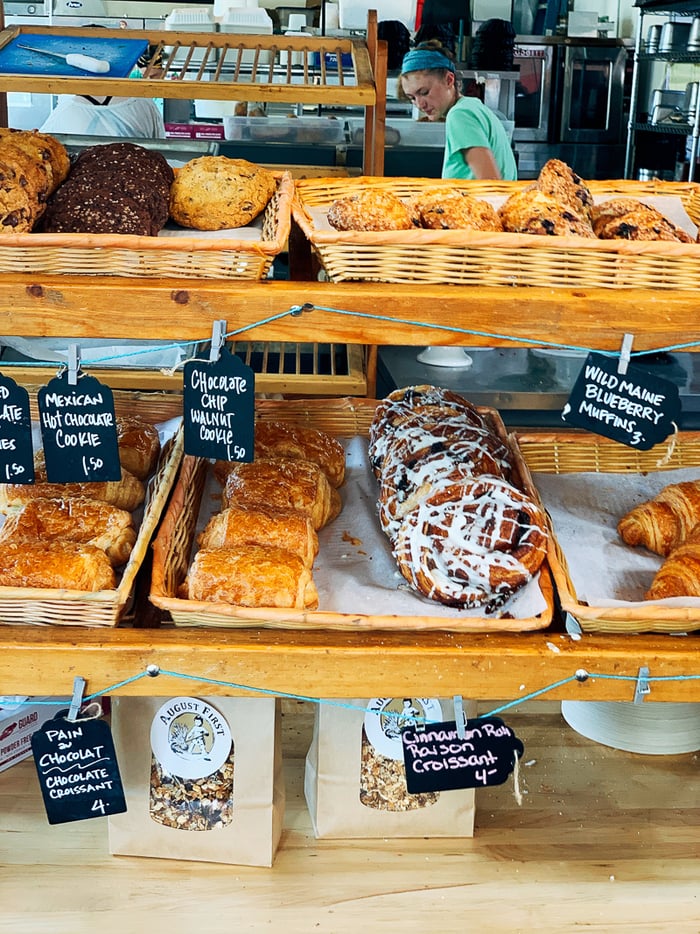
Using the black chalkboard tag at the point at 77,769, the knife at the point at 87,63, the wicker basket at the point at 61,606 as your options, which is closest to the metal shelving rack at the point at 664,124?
the knife at the point at 87,63

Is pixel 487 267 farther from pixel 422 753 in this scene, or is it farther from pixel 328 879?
pixel 328 879

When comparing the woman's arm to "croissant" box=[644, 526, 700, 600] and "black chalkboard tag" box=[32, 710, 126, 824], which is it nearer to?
"croissant" box=[644, 526, 700, 600]

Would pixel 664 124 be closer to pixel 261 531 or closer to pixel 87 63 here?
pixel 87 63

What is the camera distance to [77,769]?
1.40 meters

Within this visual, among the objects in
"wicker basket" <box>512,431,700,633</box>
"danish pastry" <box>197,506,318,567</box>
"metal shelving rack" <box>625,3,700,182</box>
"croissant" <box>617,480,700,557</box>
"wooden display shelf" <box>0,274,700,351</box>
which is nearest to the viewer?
"wooden display shelf" <box>0,274,700,351</box>

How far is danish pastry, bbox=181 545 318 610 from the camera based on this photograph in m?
1.43

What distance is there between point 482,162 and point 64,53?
1901mm

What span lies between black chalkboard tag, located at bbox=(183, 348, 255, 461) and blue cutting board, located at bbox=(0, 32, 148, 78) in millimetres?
768

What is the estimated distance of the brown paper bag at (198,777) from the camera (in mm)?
1577

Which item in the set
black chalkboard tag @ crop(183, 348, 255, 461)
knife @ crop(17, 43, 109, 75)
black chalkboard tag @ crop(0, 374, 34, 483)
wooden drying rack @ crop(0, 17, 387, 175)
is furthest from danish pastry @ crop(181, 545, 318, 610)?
knife @ crop(17, 43, 109, 75)

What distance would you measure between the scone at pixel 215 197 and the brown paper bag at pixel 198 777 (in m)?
0.80

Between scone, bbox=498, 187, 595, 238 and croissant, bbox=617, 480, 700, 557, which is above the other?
scone, bbox=498, 187, 595, 238

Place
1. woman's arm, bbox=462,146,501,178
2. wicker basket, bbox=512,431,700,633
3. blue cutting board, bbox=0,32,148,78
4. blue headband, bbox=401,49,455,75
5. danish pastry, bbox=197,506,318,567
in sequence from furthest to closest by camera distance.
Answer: blue headband, bbox=401,49,455,75 → woman's arm, bbox=462,146,501,178 → wicker basket, bbox=512,431,700,633 → blue cutting board, bbox=0,32,148,78 → danish pastry, bbox=197,506,318,567

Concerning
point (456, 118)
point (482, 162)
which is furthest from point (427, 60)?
point (482, 162)
